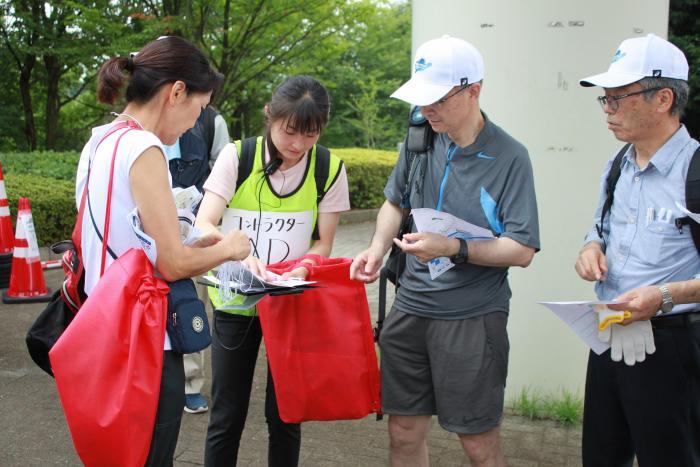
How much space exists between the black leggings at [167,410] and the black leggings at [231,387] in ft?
2.37

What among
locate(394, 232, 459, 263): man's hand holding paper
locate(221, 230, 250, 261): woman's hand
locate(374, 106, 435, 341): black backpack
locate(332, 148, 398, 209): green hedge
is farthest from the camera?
locate(332, 148, 398, 209): green hedge

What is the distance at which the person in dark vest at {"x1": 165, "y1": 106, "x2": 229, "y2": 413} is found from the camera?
167 inches

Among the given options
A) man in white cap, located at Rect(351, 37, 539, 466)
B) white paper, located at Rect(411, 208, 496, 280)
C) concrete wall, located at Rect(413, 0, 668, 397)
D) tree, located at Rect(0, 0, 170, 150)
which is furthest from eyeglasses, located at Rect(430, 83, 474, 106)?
tree, located at Rect(0, 0, 170, 150)

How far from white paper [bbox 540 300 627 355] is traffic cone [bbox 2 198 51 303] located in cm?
548

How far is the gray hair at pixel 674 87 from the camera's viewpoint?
2.60 m

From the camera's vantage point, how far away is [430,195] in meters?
2.94

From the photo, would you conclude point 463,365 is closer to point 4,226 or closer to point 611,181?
point 611,181

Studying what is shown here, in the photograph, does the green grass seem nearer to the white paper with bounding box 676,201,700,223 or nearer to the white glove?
the white glove

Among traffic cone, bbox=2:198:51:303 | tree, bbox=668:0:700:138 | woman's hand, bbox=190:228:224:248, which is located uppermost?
tree, bbox=668:0:700:138

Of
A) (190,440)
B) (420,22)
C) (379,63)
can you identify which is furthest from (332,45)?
(190,440)

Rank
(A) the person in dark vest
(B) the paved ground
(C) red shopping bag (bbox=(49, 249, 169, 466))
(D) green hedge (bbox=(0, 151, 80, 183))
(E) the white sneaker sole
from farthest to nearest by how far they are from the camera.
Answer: (D) green hedge (bbox=(0, 151, 80, 183)), (E) the white sneaker sole, (A) the person in dark vest, (B) the paved ground, (C) red shopping bag (bbox=(49, 249, 169, 466))

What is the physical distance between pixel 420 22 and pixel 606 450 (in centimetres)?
266

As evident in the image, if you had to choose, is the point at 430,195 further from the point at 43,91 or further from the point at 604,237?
the point at 43,91

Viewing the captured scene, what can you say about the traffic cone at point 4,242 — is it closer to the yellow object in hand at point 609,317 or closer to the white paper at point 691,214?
the yellow object in hand at point 609,317
